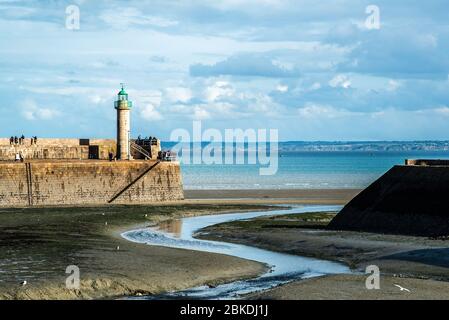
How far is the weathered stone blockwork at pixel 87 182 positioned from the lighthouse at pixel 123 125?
3.97m

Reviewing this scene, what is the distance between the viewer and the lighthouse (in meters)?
83.1

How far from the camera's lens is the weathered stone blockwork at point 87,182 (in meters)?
72.1

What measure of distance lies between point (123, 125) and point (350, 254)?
45536mm

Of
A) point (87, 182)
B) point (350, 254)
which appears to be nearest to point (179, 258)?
point (350, 254)

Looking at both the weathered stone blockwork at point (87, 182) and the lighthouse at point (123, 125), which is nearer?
the weathered stone blockwork at point (87, 182)

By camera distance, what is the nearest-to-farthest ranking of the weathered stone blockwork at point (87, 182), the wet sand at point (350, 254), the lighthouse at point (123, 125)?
the wet sand at point (350, 254) → the weathered stone blockwork at point (87, 182) → the lighthouse at point (123, 125)

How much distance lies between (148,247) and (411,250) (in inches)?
541

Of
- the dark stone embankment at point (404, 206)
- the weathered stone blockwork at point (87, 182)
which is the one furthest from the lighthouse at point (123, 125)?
the dark stone embankment at point (404, 206)

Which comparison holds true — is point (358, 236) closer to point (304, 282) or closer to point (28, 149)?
point (304, 282)

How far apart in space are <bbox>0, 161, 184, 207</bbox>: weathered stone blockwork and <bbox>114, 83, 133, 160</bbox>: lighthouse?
3.97 metres

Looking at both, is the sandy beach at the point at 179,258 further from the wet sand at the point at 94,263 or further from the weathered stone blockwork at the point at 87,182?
the weathered stone blockwork at the point at 87,182

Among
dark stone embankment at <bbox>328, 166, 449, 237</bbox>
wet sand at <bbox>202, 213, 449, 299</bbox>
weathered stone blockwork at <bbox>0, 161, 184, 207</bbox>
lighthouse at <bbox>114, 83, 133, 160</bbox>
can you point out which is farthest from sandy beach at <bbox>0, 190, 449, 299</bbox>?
lighthouse at <bbox>114, 83, 133, 160</bbox>

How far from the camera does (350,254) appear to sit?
41.3 m

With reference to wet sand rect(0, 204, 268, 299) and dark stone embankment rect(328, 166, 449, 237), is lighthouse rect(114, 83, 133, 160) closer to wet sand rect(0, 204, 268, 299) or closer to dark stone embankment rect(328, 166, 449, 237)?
wet sand rect(0, 204, 268, 299)
